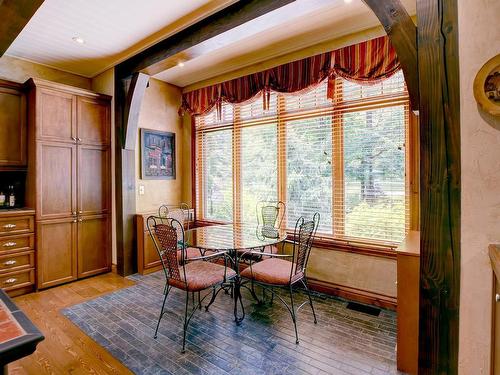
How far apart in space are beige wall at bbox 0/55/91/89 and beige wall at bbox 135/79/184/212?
42.5 inches

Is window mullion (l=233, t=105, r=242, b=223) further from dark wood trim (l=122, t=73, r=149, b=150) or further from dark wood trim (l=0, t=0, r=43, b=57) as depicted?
dark wood trim (l=0, t=0, r=43, b=57)

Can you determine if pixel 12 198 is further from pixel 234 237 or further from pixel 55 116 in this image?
pixel 234 237

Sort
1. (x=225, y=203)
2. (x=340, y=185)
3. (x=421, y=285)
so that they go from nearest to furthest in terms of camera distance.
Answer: (x=421, y=285)
(x=340, y=185)
(x=225, y=203)

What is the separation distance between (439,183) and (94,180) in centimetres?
385

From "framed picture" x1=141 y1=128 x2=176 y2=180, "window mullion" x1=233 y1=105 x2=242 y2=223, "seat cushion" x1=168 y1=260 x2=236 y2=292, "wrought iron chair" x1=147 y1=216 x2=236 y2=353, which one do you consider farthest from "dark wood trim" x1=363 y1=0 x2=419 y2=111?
"framed picture" x1=141 y1=128 x2=176 y2=180

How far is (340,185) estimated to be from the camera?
312cm

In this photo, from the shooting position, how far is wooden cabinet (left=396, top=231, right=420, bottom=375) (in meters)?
1.88

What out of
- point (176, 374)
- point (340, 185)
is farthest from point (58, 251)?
point (340, 185)

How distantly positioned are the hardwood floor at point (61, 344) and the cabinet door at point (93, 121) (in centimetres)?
187

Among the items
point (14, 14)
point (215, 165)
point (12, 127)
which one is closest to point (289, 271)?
point (215, 165)

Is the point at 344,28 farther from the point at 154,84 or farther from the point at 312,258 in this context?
the point at 154,84

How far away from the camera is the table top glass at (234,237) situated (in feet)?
8.17

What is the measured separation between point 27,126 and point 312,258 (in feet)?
12.2

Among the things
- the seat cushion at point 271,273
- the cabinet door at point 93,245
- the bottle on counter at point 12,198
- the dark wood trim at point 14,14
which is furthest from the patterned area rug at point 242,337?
the dark wood trim at point 14,14
